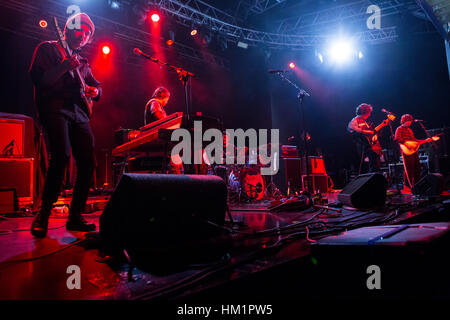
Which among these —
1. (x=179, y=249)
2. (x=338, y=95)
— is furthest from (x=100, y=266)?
(x=338, y=95)

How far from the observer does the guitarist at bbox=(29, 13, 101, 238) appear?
2.25 meters

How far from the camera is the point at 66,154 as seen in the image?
228 cm

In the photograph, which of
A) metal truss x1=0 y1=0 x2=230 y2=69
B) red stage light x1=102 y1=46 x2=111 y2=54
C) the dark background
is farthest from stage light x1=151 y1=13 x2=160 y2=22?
red stage light x1=102 y1=46 x2=111 y2=54

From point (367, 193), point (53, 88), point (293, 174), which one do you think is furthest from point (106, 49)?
point (367, 193)

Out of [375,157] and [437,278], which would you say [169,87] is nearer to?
[375,157]

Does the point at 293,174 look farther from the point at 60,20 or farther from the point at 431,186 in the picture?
the point at 60,20

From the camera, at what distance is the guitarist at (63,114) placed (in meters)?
2.25

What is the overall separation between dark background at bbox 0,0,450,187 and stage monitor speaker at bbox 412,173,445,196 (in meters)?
5.67

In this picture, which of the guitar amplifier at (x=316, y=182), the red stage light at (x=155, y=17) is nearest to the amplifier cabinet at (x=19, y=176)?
the red stage light at (x=155, y=17)

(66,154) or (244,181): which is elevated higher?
(66,154)

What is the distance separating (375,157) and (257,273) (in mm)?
5762

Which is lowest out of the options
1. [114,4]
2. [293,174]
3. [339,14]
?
[293,174]

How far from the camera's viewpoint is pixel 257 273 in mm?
1247

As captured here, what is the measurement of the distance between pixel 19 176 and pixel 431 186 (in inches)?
270
